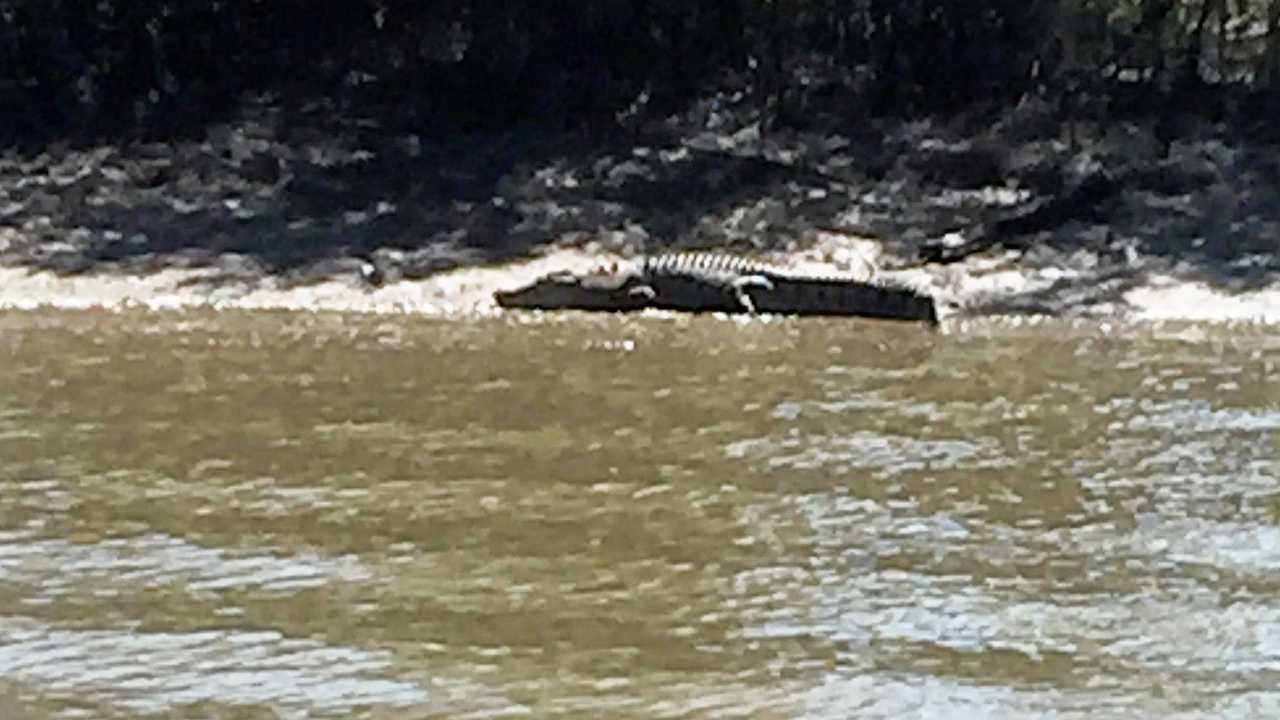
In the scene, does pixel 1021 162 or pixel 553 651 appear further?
pixel 1021 162

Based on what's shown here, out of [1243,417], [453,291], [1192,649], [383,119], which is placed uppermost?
[383,119]

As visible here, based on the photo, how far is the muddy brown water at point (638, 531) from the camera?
19.5 feet

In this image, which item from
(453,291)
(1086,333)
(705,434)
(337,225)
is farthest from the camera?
(337,225)

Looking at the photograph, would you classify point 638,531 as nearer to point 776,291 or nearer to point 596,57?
point 776,291

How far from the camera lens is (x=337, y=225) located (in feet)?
49.5

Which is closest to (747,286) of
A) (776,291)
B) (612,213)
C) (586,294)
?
(776,291)

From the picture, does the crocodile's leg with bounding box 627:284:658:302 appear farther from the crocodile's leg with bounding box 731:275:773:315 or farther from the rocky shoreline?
the rocky shoreline

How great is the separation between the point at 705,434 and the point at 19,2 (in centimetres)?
1025

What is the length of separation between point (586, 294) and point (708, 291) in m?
0.67

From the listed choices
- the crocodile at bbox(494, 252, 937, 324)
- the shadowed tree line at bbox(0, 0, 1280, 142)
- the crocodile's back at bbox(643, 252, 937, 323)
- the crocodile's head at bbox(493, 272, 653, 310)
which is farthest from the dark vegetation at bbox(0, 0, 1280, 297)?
the crocodile's back at bbox(643, 252, 937, 323)

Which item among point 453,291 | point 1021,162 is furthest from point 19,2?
point 1021,162

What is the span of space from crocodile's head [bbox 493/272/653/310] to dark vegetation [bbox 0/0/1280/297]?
118 centimetres

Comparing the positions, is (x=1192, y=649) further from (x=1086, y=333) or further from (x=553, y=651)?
(x=1086, y=333)

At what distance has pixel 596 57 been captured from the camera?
685 inches
